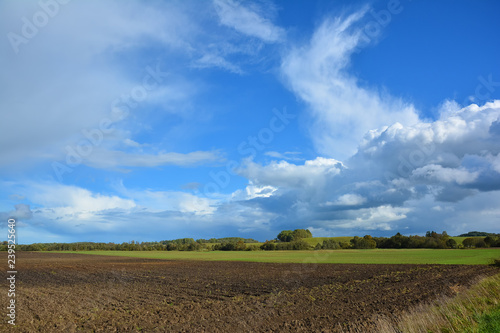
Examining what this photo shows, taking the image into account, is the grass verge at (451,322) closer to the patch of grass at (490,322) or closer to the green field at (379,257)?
the patch of grass at (490,322)

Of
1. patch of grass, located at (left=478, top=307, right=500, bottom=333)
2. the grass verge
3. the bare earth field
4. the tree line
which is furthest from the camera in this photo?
the tree line

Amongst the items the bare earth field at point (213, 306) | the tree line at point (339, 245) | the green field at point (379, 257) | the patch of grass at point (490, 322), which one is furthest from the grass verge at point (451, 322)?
the tree line at point (339, 245)

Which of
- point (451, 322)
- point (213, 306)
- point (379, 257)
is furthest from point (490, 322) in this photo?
point (379, 257)

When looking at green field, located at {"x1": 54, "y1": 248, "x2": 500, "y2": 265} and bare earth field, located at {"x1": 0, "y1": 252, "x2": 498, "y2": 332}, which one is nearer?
bare earth field, located at {"x1": 0, "y1": 252, "x2": 498, "y2": 332}

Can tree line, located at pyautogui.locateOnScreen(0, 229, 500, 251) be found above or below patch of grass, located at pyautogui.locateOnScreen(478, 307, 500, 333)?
below

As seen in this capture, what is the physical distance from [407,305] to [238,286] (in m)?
13.6

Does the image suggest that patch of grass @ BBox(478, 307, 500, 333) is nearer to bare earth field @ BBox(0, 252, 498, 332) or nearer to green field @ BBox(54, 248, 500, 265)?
bare earth field @ BBox(0, 252, 498, 332)

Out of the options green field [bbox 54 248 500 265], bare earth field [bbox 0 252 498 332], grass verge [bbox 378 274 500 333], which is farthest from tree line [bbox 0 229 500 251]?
grass verge [bbox 378 274 500 333]

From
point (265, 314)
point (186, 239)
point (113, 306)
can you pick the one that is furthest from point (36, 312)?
point (186, 239)

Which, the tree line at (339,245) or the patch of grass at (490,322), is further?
the tree line at (339,245)

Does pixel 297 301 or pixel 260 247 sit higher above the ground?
pixel 297 301

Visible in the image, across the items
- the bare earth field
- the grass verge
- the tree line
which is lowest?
the tree line

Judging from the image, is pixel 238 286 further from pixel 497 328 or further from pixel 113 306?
pixel 497 328

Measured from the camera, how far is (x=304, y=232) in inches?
6437
